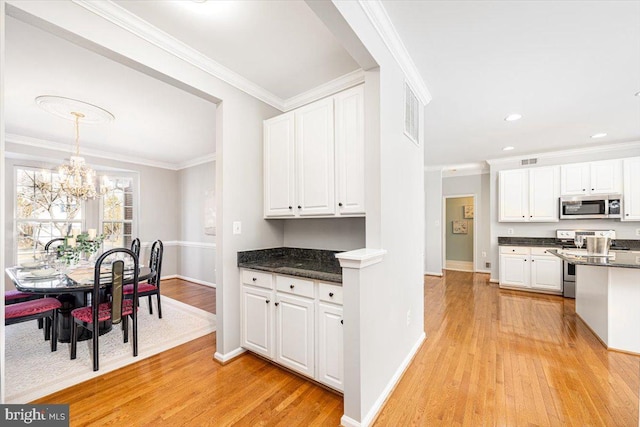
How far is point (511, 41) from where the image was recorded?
2098 millimetres

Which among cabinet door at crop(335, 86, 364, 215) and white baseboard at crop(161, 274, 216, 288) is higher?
cabinet door at crop(335, 86, 364, 215)

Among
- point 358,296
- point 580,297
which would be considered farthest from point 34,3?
point 580,297

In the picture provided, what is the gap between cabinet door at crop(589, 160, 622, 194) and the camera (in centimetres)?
451

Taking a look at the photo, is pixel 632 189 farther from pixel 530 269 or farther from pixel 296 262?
pixel 296 262

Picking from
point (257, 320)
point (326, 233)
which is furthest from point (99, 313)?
point (326, 233)

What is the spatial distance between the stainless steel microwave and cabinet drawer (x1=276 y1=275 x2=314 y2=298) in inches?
211

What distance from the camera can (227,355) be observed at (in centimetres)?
248

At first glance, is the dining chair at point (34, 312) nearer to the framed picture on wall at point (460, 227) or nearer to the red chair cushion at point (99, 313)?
the red chair cushion at point (99, 313)

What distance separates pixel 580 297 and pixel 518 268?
1616mm

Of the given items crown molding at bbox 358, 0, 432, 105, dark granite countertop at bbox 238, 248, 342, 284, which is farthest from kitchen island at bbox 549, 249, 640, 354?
dark granite countertop at bbox 238, 248, 342, 284

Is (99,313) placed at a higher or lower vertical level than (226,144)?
lower

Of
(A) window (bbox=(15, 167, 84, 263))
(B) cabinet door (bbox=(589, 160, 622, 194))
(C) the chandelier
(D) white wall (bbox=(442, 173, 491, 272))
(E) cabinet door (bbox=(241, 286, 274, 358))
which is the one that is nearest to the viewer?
(E) cabinet door (bbox=(241, 286, 274, 358))

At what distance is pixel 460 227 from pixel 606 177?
3.45 meters

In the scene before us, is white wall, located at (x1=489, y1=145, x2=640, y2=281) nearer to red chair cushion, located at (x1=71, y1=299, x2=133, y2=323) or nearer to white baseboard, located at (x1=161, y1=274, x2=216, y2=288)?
white baseboard, located at (x1=161, y1=274, x2=216, y2=288)
